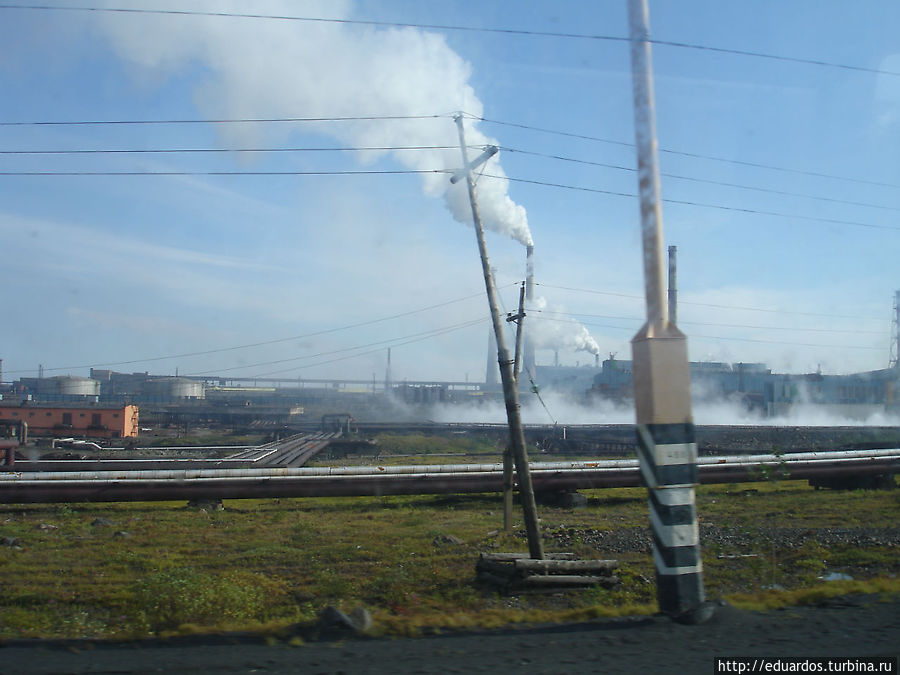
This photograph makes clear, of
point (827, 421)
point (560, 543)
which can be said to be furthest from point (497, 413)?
point (560, 543)

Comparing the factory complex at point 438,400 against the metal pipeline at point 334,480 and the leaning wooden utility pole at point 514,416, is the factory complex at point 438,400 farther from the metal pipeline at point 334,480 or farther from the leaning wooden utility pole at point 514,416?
the leaning wooden utility pole at point 514,416

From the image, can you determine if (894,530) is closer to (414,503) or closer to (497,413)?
(414,503)

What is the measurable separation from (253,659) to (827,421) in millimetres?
72810

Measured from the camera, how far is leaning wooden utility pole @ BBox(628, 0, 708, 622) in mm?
5461

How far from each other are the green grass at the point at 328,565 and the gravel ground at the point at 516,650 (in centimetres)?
40

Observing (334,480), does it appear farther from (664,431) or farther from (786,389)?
(786,389)

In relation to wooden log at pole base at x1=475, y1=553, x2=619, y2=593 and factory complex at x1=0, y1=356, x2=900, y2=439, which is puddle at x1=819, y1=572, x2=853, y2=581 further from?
factory complex at x1=0, y1=356, x2=900, y2=439

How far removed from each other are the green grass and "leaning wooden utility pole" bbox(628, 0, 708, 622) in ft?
1.85

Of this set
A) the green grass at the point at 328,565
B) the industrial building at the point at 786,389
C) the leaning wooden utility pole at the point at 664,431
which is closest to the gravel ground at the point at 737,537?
the green grass at the point at 328,565

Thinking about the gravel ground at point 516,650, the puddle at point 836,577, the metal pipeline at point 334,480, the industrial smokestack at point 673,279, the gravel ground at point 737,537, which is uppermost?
the industrial smokestack at point 673,279

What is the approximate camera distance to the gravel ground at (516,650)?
13.9ft

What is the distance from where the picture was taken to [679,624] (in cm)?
511

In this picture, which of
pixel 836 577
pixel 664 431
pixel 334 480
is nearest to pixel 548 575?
pixel 664 431

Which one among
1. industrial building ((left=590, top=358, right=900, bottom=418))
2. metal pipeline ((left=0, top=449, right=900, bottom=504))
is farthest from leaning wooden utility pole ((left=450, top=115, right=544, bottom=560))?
industrial building ((left=590, top=358, right=900, bottom=418))
